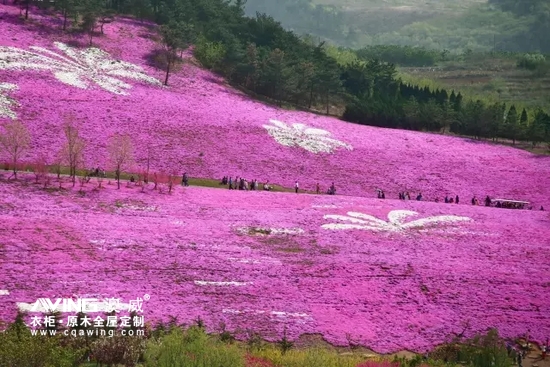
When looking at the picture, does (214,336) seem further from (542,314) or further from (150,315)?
(542,314)

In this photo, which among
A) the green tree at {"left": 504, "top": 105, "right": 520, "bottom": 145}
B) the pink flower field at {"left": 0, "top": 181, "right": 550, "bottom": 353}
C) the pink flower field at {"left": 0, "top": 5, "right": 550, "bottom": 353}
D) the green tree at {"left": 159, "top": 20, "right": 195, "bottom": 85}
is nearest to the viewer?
the pink flower field at {"left": 0, "top": 181, "right": 550, "bottom": 353}

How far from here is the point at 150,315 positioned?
2984cm

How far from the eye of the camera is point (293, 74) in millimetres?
81875

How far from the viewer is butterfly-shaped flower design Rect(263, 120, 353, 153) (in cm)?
6431

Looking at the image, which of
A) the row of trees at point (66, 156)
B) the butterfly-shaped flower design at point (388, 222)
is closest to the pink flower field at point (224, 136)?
the row of trees at point (66, 156)

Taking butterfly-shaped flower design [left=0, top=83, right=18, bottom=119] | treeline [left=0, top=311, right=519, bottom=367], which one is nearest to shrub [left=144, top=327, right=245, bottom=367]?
treeline [left=0, top=311, right=519, bottom=367]

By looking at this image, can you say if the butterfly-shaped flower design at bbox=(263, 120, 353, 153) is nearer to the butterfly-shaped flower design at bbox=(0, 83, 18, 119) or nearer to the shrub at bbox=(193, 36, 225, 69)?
the shrub at bbox=(193, 36, 225, 69)

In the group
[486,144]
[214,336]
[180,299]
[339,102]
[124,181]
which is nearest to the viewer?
[214,336]

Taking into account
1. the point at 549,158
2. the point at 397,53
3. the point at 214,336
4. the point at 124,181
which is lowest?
the point at 214,336

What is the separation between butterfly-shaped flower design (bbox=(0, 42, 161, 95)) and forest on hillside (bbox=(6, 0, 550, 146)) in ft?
12.2

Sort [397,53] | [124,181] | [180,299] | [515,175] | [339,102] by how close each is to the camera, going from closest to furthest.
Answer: [180,299] → [124,181] → [515,175] → [339,102] → [397,53]

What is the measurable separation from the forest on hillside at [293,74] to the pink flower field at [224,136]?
5.35 m

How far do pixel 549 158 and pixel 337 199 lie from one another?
31192mm

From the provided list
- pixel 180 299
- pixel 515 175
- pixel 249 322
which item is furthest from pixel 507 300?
pixel 515 175
